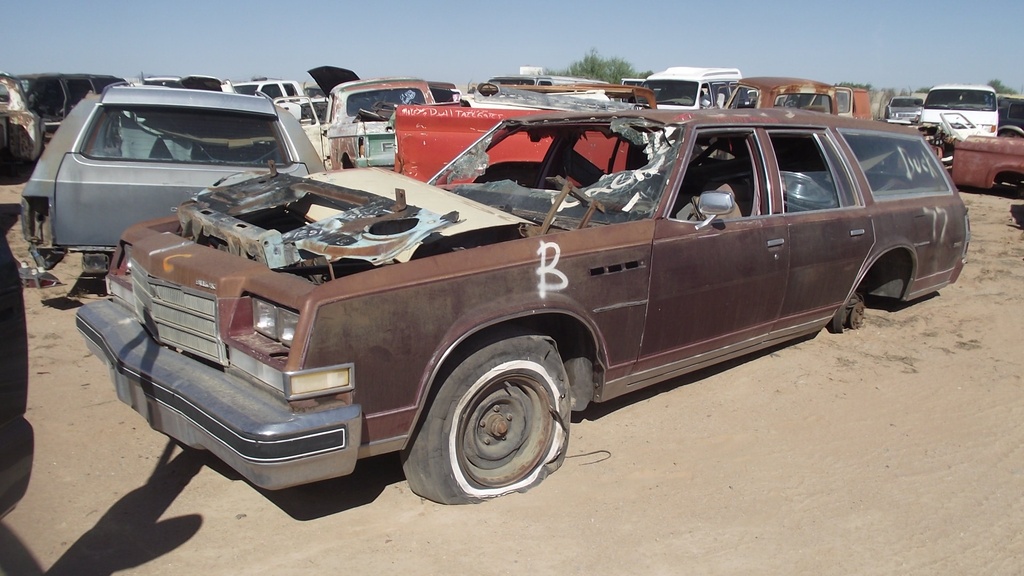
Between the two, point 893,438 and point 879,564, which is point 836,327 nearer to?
point 893,438

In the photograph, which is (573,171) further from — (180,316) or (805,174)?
(180,316)

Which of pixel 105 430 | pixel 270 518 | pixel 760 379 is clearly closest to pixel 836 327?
pixel 760 379

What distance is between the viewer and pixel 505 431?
11.5ft

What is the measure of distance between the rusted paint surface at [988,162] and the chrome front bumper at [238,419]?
13.2 meters

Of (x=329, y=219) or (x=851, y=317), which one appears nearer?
(x=329, y=219)

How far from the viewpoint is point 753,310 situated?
4.40 m

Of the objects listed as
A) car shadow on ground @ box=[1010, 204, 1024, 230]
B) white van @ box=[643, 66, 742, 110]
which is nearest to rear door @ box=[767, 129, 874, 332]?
car shadow on ground @ box=[1010, 204, 1024, 230]

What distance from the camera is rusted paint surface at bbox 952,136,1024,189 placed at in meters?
12.5

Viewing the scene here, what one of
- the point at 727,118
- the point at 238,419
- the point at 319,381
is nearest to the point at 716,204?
the point at 727,118

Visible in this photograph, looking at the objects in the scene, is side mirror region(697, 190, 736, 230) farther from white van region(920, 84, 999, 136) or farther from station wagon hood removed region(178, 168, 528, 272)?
white van region(920, 84, 999, 136)

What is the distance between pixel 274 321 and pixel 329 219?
58cm

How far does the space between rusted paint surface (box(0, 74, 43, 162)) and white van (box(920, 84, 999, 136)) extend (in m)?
17.8

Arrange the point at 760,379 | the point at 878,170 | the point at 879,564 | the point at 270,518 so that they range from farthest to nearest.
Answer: the point at 878,170 < the point at 760,379 < the point at 270,518 < the point at 879,564

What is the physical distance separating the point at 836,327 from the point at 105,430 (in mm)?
4858
